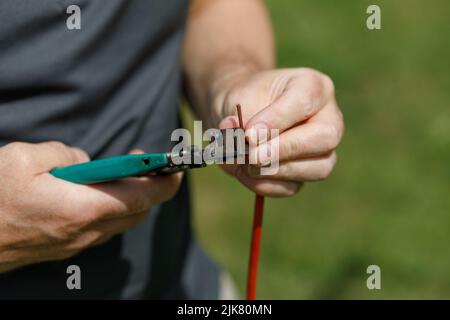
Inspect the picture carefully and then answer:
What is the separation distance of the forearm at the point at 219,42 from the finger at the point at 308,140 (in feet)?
0.91

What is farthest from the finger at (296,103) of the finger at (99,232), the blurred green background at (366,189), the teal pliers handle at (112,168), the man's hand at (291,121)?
the blurred green background at (366,189)

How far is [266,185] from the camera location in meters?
1.05

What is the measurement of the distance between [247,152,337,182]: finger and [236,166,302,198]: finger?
1 cm

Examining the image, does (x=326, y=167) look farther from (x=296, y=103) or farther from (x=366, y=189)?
(x=366, y=189)

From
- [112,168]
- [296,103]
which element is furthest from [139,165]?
[296,103]

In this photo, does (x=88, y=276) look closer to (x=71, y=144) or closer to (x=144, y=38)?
(x=71, y=144)

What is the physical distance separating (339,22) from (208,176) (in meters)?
1.21

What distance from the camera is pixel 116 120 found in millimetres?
1159

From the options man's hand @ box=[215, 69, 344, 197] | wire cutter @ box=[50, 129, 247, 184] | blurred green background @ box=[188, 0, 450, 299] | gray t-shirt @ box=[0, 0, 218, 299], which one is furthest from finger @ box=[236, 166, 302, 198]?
blurred green background @ box=[188, 0, 450, 299]

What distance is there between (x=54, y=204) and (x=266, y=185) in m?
0.33

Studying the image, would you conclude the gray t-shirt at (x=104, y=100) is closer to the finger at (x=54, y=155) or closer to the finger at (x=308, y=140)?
the finger at (x=54, y=155)

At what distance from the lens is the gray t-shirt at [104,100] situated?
3.31 feet

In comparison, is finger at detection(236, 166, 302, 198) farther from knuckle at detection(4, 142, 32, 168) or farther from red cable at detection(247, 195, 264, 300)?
knuckle at detection(4, 142, 32, 168)

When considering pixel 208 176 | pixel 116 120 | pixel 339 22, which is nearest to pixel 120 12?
pixel 116 120
